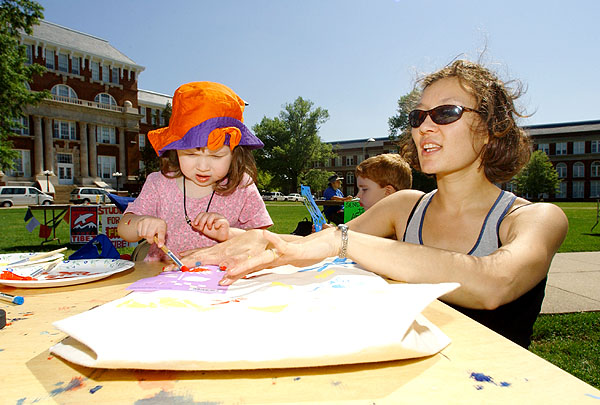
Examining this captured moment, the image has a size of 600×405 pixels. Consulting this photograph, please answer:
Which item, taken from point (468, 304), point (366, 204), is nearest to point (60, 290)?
point (468, 304)

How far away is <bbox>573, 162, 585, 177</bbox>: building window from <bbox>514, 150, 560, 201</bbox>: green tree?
14.3ft

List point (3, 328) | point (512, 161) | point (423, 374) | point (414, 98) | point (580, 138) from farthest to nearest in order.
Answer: point (580, 138) < point (414, 98) < point (512, 161) < point (3, 328) < point (423, 374)

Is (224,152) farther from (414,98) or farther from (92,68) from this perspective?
(92,68)

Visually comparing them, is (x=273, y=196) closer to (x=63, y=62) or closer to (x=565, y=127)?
(x=63, y=62)

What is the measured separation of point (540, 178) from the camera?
5056 cm

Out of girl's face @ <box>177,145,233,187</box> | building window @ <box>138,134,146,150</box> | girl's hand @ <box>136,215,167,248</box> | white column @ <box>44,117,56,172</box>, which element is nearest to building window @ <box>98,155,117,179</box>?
building window @ <box>138,134,146,150</box>

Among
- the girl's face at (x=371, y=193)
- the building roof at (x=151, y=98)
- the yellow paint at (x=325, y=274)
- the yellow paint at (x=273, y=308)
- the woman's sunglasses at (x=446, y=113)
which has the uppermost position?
the building roof at (x=151, y=98)

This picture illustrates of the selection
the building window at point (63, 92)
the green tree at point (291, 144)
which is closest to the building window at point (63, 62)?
the building window at point (63, 92)

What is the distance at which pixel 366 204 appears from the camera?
3861mm

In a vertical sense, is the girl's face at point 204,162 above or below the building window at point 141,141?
below

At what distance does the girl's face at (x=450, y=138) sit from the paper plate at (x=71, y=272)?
142cm

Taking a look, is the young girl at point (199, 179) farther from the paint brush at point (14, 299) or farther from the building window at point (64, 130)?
the building window at point (64, 130)

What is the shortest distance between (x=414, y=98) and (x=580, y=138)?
64.6 meters

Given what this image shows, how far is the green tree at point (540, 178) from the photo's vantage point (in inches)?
1975
